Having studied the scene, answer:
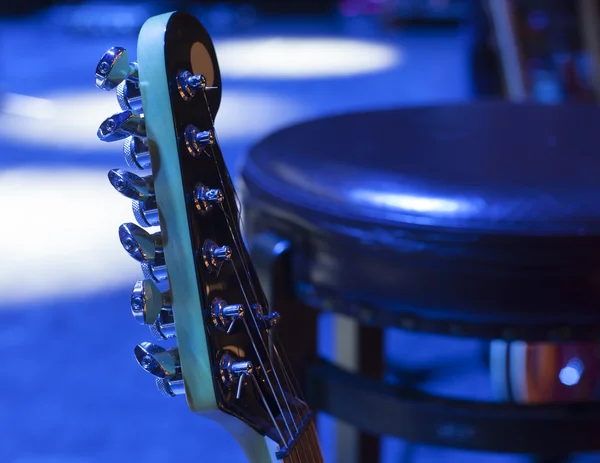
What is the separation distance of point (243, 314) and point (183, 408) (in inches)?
47.9

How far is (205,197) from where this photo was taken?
353 mm

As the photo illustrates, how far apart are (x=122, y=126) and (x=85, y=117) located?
3.85 metres

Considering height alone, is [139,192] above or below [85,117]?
above

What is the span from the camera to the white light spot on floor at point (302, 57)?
5363 millimetres

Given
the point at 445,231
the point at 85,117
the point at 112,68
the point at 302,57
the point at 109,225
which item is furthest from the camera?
the point at 302,57

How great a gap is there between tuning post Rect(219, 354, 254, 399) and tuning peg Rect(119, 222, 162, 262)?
57mm

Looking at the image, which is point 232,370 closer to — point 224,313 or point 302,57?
point 224,313

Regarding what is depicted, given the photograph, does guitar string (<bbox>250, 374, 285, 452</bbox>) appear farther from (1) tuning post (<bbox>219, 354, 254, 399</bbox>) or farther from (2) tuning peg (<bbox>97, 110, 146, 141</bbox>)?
(2) tuning peg (<bbox>97, 110, 146, 141</bbox>)

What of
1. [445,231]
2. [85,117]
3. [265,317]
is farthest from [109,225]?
[265,317]

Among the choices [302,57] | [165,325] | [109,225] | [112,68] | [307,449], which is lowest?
[302,57]

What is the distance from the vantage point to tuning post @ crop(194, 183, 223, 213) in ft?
1.16

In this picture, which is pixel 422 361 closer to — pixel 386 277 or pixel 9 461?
pixel 9 461

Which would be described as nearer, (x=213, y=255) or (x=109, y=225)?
(x=213, y=255)

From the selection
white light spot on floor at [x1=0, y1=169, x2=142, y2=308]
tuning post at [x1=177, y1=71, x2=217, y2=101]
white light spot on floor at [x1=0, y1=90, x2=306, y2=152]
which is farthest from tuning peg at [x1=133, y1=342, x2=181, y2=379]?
white light spot on floor at [x1=0, y1=90, x2=306, y2=152]
